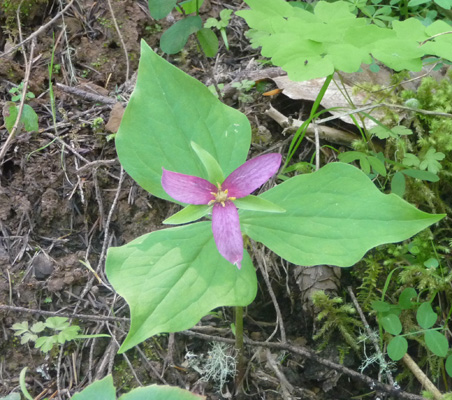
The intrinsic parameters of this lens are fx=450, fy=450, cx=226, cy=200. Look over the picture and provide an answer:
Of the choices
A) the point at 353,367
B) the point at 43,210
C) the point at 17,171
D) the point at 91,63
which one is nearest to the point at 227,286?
the point at 353,367

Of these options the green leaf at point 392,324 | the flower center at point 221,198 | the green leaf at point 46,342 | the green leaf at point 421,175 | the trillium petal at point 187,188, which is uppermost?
the trillium petal at point 187,188

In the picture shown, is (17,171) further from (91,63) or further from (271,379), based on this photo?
(271,379)

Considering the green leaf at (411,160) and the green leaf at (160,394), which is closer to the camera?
the green leaf at (160,394)

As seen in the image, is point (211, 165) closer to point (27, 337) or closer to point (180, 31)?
point (27, 337)

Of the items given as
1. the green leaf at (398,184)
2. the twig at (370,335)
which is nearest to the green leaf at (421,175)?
the green leaf at (398,184)

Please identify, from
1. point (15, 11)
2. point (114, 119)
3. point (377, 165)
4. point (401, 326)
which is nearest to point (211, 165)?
point (377, 165)

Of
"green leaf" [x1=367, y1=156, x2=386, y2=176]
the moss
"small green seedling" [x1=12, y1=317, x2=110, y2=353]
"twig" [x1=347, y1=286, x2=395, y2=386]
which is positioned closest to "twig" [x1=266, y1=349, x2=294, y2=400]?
"twig" [x1=347, y1=286, x2=395, y2=386]

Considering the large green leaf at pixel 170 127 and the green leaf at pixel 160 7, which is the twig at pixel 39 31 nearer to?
the green leaf at pixel 160 7

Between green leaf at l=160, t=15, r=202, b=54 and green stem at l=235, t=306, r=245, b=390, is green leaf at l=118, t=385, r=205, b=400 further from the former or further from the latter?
green leaf at l=160, t=15, r=202, b=54
